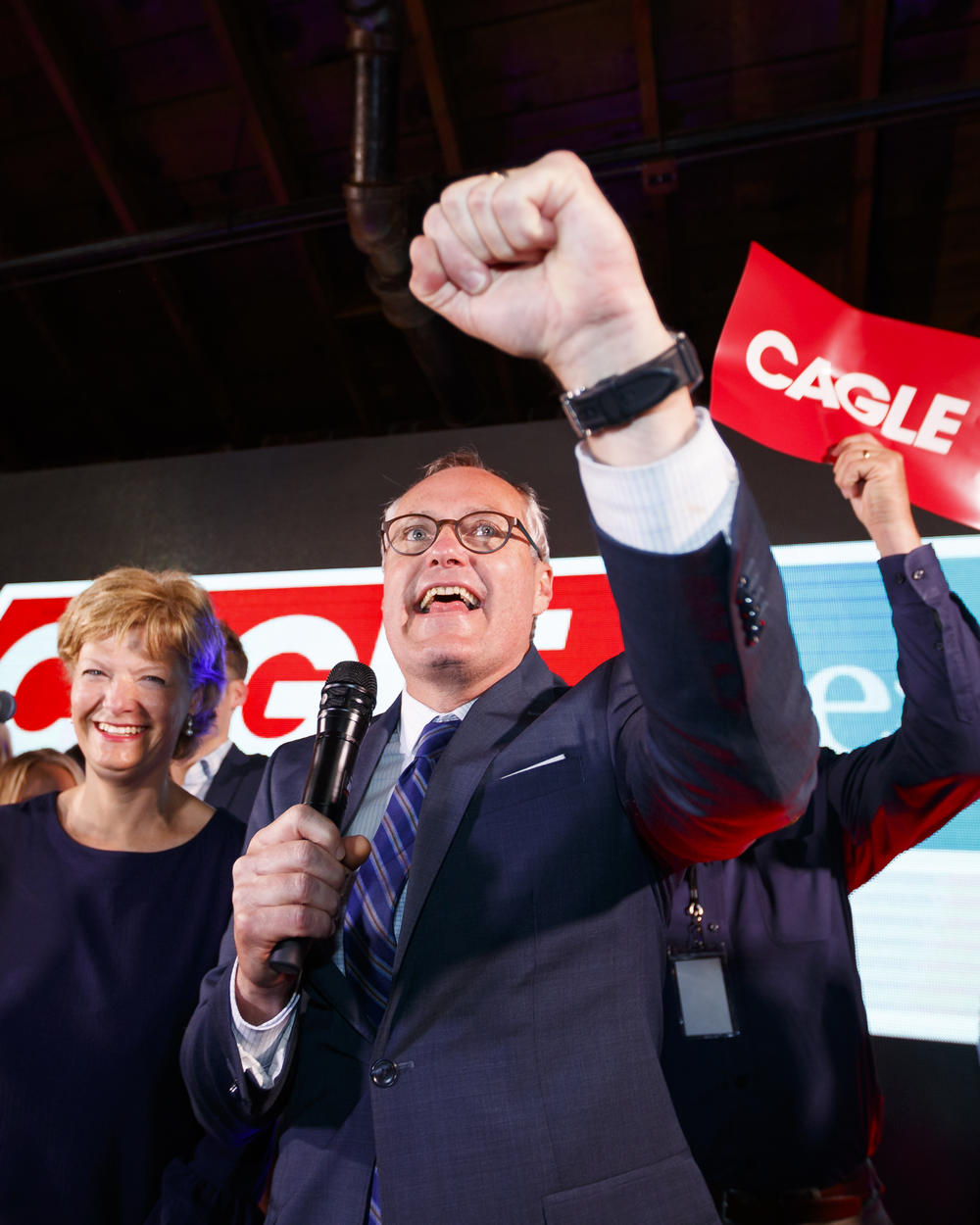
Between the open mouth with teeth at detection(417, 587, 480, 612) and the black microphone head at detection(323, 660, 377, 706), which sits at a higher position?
the open mouth with teeth at detection(417, 587, 480, 612)

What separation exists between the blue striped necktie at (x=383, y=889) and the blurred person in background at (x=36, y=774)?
1.75m

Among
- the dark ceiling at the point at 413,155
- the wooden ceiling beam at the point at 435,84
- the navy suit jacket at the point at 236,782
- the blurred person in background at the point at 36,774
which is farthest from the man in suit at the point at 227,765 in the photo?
the wooden ceiling beam at the point at 435,84

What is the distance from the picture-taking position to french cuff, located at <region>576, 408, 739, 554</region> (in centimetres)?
74

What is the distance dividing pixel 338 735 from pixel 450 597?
1.25ft

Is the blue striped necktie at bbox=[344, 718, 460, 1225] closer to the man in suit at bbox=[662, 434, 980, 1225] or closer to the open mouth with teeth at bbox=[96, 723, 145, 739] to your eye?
the man in suit at bbox=[662, 434, 980, 1225]

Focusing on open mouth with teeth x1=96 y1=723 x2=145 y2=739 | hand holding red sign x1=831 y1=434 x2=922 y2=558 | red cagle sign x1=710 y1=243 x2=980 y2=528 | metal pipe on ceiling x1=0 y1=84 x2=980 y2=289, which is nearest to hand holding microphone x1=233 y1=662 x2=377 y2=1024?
open mouth with teeth x1=96 y1=723 x2=145 y2=739

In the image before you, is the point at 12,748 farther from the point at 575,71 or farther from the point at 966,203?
the point at 966,203

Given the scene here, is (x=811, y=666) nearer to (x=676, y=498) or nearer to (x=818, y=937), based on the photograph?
(x=818, y=937)

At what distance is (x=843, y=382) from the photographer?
2303 mm

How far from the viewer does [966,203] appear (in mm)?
3945

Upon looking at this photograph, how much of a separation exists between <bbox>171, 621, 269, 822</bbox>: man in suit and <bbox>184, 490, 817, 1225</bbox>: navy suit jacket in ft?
5.49

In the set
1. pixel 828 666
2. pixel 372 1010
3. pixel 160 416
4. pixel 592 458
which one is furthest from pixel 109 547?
pixel 592 458

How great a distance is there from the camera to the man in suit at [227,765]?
2838mm

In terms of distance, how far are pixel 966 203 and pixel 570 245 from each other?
4101mm
